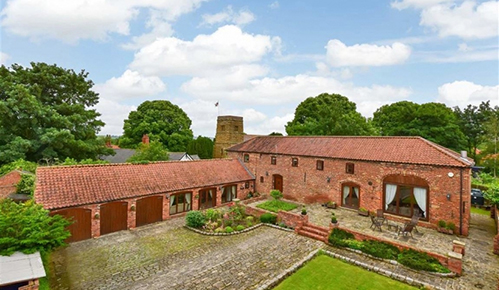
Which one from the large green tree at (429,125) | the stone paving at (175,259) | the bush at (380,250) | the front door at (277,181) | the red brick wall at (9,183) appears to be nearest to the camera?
the stone paving at (175,259)

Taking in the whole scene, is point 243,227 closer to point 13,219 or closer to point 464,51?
point 13,219

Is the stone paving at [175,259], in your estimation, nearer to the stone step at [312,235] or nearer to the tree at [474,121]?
the stone step at [312,235]

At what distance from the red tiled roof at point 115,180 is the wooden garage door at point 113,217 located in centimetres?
46

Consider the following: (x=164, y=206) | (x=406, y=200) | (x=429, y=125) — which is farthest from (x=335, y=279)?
(x=429, y=125)

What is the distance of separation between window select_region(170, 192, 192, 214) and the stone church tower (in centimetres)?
1385

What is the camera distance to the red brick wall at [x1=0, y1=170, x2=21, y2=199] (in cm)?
1638

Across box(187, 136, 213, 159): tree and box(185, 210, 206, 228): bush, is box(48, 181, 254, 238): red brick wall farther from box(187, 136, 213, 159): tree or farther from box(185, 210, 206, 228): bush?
box(187, 136, 213, 159): tree

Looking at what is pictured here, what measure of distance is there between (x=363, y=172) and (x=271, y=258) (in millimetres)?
10230

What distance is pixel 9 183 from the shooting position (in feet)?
55.5

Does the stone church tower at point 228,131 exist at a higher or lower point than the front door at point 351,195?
higher

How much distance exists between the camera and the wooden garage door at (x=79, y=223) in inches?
522

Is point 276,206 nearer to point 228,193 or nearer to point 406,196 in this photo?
point 228,193

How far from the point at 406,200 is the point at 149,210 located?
1690 centimetres


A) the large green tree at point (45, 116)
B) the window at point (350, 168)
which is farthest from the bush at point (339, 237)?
the large green tree at point (45, 116)
